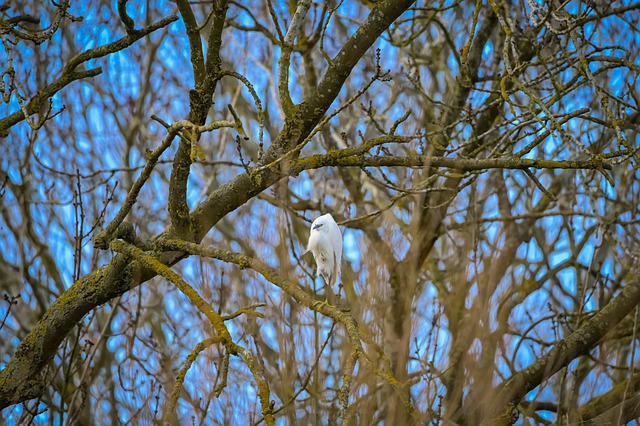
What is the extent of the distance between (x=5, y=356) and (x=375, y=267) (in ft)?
11.5

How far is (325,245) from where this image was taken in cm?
372

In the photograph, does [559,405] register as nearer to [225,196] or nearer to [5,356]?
[225,196]

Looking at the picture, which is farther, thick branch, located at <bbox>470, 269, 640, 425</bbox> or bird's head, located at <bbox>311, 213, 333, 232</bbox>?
bird's head, located at <bbox>311, 213, 333, 232</bbox>

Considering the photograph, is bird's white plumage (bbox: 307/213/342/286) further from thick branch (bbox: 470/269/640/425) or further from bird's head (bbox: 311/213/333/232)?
thick branch (bbox: 470/269/640/425)

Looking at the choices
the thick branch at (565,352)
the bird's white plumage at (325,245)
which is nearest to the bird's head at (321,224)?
the bird's white plumage at (325,245)

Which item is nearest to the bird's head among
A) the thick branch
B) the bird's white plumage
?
the bird's white plumage

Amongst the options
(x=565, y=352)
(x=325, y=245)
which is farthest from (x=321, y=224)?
(x=565, y=352)

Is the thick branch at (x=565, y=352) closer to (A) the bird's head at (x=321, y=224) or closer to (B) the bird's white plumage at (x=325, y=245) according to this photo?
(B) the bird's white plumage at (x=325, y=245)

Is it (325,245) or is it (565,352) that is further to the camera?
(325,245)

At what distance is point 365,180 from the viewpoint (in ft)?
20.6

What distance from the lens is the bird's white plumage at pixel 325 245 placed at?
372cm

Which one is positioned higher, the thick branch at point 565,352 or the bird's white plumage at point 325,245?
the bird's white plumage at point 325,245

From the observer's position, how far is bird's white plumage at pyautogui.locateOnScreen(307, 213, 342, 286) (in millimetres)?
3721

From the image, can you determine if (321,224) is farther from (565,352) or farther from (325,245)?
(565,352)
